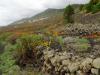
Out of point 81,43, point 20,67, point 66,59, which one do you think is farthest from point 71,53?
point 20,67

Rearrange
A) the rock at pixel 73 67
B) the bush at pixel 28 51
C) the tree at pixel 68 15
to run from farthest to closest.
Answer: the tree at pixel 68 15
the bush at pixel 28 51
the rock at pixel 73 67

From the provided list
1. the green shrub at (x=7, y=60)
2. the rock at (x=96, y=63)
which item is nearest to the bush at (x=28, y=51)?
the green shrub at (x=7, y=60)

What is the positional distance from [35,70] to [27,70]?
2.12 feet

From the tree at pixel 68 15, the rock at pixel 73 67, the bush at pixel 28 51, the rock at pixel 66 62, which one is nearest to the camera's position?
the rock at pixel 73 67

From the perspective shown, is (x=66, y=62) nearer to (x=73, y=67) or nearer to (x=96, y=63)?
(x=73, y=67)

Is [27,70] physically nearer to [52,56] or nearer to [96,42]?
[52,56]

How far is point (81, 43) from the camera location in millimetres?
22422

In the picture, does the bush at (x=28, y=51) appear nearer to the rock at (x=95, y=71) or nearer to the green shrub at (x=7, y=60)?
the green shrub at (x=7, y=60)

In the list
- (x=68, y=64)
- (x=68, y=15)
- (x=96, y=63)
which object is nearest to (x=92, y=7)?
(x=68, y=15)

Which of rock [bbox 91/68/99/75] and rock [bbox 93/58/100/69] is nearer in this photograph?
rock [bbox 91/68/99/75]

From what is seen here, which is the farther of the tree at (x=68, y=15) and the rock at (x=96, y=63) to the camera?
the tree at (x=68, y=15)

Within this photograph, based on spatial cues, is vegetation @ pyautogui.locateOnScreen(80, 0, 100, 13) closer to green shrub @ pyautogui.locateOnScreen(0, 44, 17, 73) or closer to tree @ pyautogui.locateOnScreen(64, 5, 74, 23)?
tree @ pyautogui.locateOnScreen(64, 5, 74, 23)

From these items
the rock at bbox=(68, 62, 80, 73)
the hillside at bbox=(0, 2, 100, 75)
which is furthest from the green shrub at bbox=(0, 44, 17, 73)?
the rock at bbox=(68, 62, 80, 73)

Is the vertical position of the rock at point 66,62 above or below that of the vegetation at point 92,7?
below
